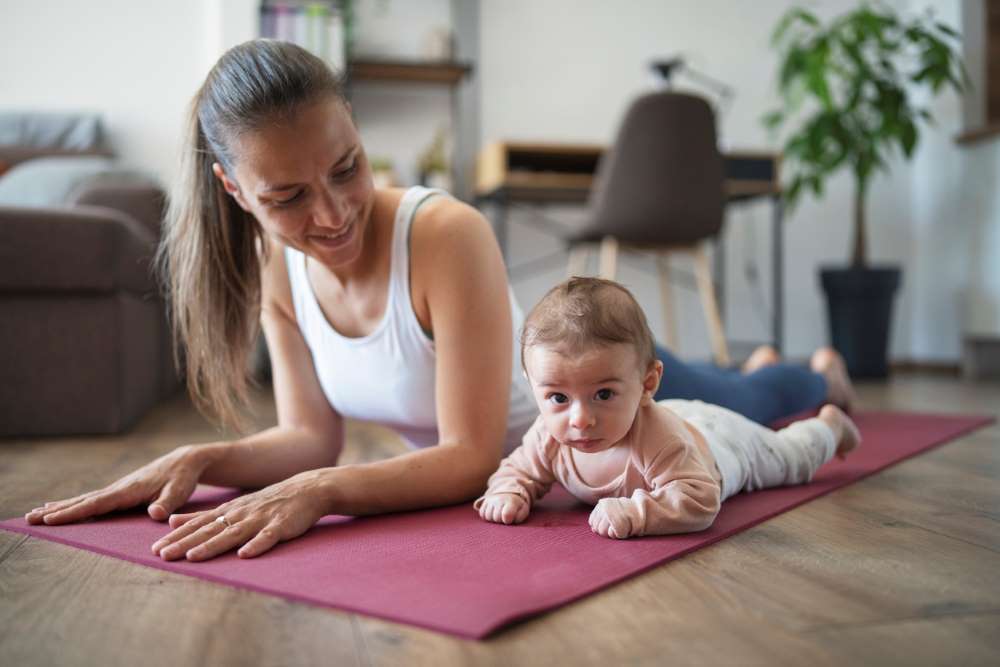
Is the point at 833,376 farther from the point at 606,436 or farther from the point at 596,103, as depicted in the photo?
the point at 596,103

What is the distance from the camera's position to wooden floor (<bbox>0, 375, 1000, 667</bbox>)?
67 cm

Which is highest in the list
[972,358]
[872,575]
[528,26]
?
[528,26]

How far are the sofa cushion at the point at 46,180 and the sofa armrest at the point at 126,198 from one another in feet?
0.14

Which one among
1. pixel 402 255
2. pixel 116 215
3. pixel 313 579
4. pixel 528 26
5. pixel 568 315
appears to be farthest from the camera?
pixel 528 26

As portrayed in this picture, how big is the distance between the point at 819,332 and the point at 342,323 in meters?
3.63

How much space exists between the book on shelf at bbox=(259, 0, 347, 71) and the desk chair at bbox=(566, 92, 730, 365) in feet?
3.91

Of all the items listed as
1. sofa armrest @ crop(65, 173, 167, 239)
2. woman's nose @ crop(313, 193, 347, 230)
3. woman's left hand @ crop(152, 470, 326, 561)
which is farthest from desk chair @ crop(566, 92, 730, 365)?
woman's left hand @ crop(152, 470, 326, 561)

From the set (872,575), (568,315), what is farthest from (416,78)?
(872,575)

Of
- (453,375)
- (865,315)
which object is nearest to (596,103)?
(865,315)

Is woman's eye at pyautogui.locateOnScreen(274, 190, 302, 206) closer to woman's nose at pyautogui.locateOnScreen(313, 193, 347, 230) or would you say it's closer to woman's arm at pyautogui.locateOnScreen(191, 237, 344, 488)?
woman's nose at pyautogui.locateOnScreen(313, 193, 347, 230)

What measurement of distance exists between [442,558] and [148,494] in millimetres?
463

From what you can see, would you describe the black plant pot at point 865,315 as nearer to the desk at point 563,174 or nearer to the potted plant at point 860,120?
the potted plant at point 860,120

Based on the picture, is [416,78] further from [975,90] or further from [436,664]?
[436,664]

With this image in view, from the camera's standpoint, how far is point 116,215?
7.00 ft
